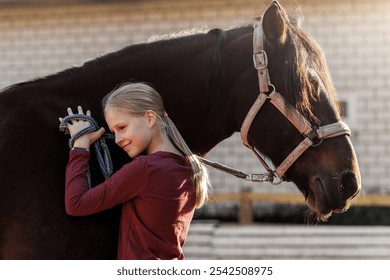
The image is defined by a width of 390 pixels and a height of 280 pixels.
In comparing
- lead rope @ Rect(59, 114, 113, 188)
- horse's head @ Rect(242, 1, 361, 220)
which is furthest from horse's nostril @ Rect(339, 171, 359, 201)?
lead rope @ Rect(59, 114, 113, 188)

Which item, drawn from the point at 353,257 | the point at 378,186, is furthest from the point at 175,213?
the point at 378,186

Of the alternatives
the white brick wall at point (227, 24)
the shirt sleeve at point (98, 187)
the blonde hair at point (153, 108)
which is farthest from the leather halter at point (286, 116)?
the white brick wall at point (227, 24)

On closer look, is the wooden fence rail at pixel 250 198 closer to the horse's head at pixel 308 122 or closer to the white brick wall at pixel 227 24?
the white brick wall at pixel 227 24

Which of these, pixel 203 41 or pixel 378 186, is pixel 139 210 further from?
pixel 378 186

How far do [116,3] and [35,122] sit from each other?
25.4 ft

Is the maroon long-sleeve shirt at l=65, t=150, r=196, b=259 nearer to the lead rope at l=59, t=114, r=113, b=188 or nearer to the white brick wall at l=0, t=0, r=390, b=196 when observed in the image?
the lead rope at l=59, t=114, r=113, b=188

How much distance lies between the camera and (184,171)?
7.98ft

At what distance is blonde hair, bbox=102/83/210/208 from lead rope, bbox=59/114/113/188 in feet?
0.29

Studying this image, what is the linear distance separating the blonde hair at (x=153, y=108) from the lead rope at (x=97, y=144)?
0.09 metres

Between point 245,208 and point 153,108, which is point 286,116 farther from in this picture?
point 245,208

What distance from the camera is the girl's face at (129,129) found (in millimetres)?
2438

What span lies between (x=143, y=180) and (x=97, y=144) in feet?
0.90

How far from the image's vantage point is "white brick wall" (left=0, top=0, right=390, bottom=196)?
934cm

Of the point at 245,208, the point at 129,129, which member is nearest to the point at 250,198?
the point at 245,208
